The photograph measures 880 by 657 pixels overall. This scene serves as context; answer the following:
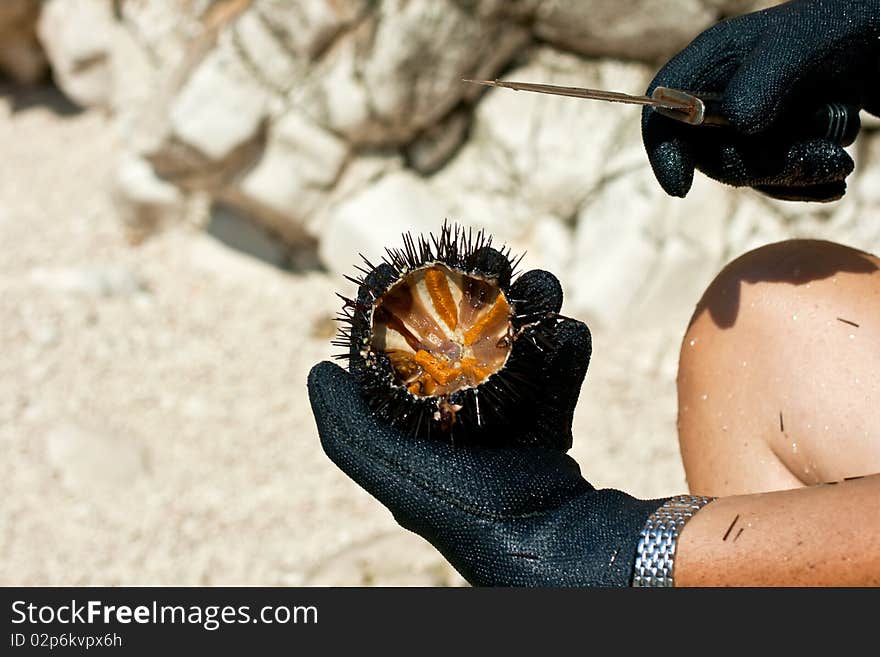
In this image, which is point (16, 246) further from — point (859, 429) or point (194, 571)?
point (859, 429)

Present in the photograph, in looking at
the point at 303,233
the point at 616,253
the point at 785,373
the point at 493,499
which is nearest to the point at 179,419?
the point at 303,233

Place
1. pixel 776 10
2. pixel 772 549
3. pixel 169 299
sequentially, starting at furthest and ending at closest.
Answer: pixel 169 299 < pixel 776 10 < pixel 772 549

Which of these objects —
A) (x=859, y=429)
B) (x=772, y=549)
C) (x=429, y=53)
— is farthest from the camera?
(x=429, y=53)

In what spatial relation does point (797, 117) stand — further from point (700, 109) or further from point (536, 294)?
point (536, 294)

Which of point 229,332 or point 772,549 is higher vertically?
point 772,549

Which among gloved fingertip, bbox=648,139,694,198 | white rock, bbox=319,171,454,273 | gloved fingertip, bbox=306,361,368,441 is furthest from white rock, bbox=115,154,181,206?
gloved fingertip, bbox=648,139,694,198

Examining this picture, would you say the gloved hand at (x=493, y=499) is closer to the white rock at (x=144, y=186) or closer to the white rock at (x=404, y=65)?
the white rock at (x=404, y=65)

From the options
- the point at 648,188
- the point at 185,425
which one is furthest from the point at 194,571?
the point at 648,188

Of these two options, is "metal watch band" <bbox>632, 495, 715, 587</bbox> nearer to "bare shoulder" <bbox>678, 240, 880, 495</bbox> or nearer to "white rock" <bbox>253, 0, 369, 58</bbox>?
"bare shoulder" <bbox>678, 240, 880, 495</bbox>
